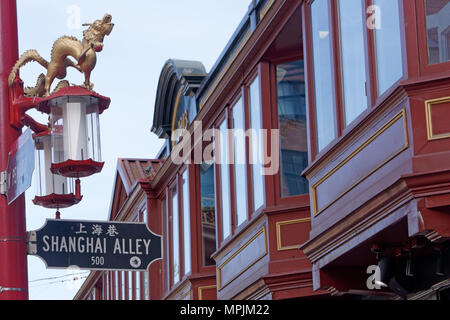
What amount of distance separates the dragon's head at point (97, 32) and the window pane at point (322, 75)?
4.29 metres

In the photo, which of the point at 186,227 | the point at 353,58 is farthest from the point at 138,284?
the point at 353,58

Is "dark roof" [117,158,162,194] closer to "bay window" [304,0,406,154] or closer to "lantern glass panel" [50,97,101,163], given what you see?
"bay window" [304,0,406,154]

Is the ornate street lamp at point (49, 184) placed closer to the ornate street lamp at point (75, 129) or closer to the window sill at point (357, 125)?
the ornate street lamp at point (75, 129)

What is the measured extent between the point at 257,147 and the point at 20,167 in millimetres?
8075

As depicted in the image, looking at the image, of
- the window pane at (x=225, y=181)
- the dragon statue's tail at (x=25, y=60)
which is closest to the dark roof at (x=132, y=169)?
the window pane at (x=225, y=181)

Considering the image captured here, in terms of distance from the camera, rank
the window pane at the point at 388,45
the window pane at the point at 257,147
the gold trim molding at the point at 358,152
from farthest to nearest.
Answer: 1. the window pane at the point at 257,147
2. the window pane at the point at 388,45
3. the gold trim molding at the point at 358,152

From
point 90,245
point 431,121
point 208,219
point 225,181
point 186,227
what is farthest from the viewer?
point 186,227

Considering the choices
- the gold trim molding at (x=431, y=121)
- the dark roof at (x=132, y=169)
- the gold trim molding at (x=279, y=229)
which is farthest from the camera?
the dark roof at (x=132, y=169)

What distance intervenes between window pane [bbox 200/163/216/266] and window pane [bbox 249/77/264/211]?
4.09 metres

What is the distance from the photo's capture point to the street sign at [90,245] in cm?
858

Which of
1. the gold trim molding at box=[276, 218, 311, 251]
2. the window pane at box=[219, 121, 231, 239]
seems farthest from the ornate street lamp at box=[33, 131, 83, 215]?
the window pane at box=[219, 121, 231, 239]

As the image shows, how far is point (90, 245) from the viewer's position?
8828mm

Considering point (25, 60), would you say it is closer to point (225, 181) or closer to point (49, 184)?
point (49, 184)
